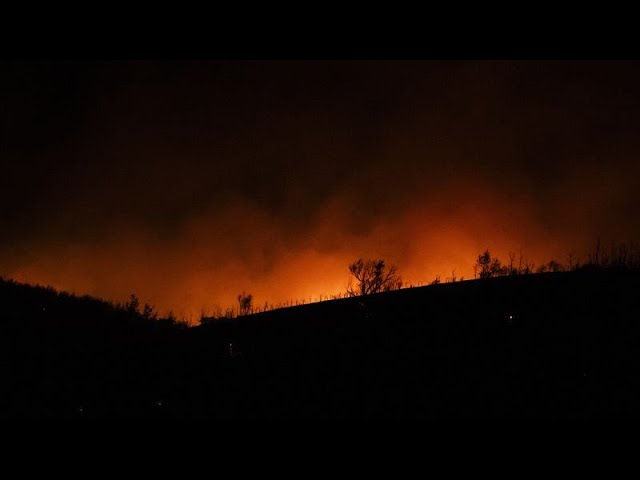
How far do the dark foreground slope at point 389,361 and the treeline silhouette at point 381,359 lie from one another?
0.02m

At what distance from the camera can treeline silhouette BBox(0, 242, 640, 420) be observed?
16.6ft

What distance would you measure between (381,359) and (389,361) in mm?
116

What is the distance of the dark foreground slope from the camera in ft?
16.6

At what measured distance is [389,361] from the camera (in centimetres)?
604

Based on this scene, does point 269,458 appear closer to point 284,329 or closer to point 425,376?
point 425,376

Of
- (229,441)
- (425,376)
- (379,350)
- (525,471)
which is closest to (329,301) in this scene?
(379,350)

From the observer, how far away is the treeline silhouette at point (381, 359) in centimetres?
507

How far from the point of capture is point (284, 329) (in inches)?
300

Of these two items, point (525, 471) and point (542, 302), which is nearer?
point (525, 471)

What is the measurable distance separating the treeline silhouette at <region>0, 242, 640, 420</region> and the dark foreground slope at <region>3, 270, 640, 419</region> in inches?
0.8

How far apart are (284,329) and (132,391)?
2311mm

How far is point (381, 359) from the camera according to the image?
6113 mm

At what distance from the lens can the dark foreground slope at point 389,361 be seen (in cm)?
505

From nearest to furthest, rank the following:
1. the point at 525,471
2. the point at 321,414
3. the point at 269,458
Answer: the point at 525,471
the point at 269,458
the point at 321,414
